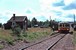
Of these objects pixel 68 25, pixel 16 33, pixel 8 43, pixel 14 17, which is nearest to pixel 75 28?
pixel 68 25

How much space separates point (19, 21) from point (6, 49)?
2475 inches

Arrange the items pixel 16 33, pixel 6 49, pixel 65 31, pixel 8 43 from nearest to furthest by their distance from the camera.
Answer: pixel 6 49
pixel 8 43
pixel 16 33
pixel 65 31

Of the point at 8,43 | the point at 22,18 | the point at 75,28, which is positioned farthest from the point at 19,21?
the point at 8,43

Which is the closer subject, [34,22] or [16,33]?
[16,33]

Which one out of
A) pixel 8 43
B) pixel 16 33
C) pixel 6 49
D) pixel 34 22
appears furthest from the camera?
pixel 34 22

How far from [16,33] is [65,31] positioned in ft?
96.1

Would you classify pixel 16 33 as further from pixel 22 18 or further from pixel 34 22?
pixel 34 22

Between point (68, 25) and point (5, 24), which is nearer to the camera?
point (68, 25)

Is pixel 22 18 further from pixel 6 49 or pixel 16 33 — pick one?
pixel 6 49

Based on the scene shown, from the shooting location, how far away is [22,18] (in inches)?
3292

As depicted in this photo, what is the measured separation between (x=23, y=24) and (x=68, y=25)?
21.1m

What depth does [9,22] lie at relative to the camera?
83.9m

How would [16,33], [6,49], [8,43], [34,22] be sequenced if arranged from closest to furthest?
[6,49] → [8,43] → [16,33] → [34,22]

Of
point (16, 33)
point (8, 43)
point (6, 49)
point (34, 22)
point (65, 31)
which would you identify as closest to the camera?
point (6, 49)
